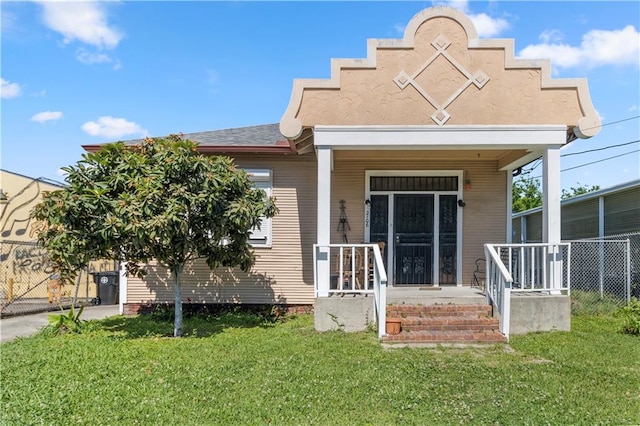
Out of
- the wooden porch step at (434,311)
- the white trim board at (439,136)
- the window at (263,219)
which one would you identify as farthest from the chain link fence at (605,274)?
the window at (263,219)

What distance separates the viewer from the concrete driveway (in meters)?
7.68

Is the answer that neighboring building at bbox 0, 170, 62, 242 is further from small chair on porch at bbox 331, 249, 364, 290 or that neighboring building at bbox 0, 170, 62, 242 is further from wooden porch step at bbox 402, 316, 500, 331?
wooden porch step at bbox 402, 316, 500, 331

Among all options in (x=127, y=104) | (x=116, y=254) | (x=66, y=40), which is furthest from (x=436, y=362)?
(x=127, y=104)

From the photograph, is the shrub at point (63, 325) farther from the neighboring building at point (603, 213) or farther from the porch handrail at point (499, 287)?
the neighboring building at point (603, 213)

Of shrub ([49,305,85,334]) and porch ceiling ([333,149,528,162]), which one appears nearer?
shrub ([49,305,85,334])

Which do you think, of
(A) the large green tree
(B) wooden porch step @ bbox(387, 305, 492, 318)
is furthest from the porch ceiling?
(B) wooden porch step @ bbox(387, 305, 492, 318)

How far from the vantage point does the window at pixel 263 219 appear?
29.0 ft

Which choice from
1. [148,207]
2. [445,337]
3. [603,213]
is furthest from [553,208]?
[148,207]

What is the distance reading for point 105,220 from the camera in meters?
6.22

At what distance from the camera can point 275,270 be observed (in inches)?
350

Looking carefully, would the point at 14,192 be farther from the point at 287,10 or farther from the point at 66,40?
the point at 287,10

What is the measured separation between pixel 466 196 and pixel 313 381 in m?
6.00

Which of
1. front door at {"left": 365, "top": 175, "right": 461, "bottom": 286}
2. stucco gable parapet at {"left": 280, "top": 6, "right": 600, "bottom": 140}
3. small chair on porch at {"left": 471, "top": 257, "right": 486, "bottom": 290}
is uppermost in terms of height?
stucco gable parapet at {"left": 280, "top": 6, "right": 600, "bottom": 140}

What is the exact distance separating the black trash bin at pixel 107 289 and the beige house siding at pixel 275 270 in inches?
163
